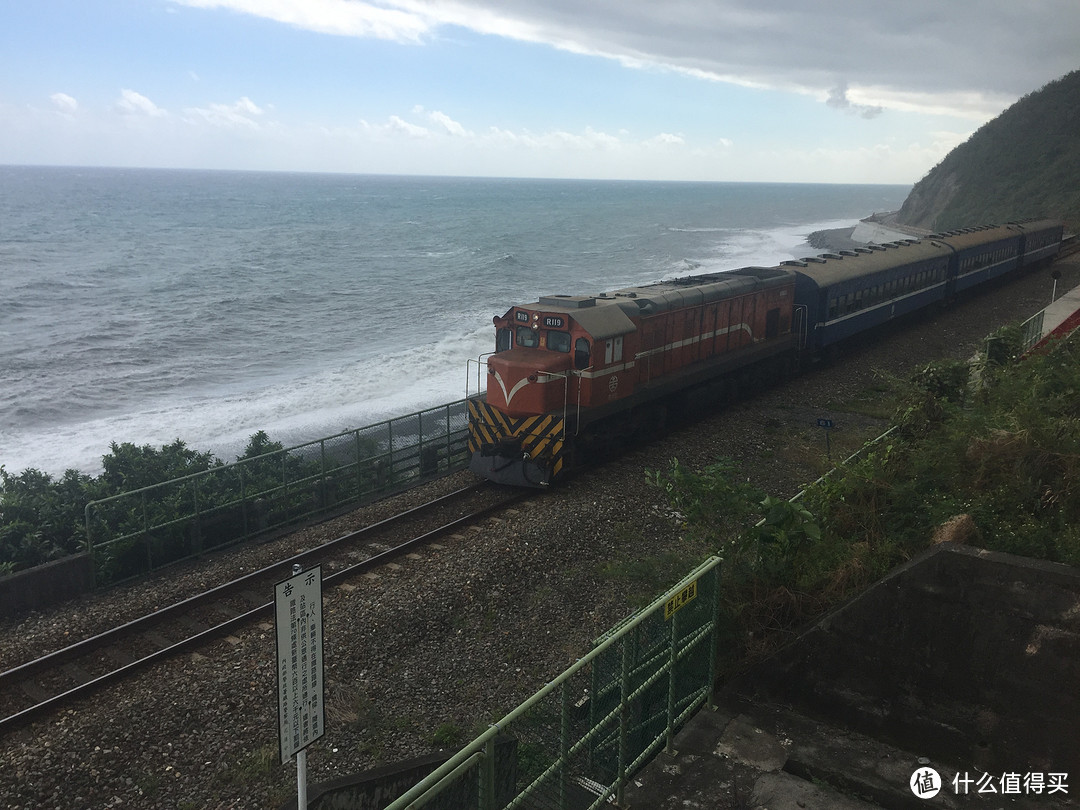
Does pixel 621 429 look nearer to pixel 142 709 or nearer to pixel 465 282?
pixel 142 709

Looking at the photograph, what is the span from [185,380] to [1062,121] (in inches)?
3447

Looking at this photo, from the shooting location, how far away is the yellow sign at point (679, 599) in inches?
258

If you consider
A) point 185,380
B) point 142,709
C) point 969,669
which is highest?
point 969,669

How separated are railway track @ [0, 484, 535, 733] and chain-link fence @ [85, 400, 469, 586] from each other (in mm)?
1988

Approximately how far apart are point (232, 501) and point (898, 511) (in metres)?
11.1

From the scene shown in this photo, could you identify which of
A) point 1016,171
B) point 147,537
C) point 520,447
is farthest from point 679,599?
point 1016,171

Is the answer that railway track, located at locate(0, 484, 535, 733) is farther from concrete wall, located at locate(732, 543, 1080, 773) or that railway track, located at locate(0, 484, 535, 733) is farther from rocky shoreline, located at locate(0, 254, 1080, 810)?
concrete wall, located at locate(732, 543, 1080, 773)

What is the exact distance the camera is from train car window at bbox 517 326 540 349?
54.2 ft

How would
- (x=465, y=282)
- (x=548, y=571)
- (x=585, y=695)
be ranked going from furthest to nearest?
(x=465, y=282) < (x=548, y=571) < (x=585, y=695)

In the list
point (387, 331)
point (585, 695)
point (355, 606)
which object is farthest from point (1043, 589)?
point (387, 331)

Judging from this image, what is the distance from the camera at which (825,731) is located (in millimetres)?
7129

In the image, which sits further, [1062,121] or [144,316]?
[1062,121]

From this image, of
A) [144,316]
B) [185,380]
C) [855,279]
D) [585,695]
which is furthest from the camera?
[144,316]

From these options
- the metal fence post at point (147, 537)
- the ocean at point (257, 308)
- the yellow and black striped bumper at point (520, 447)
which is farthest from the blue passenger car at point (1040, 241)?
the metal fence post at point (147, 537)
